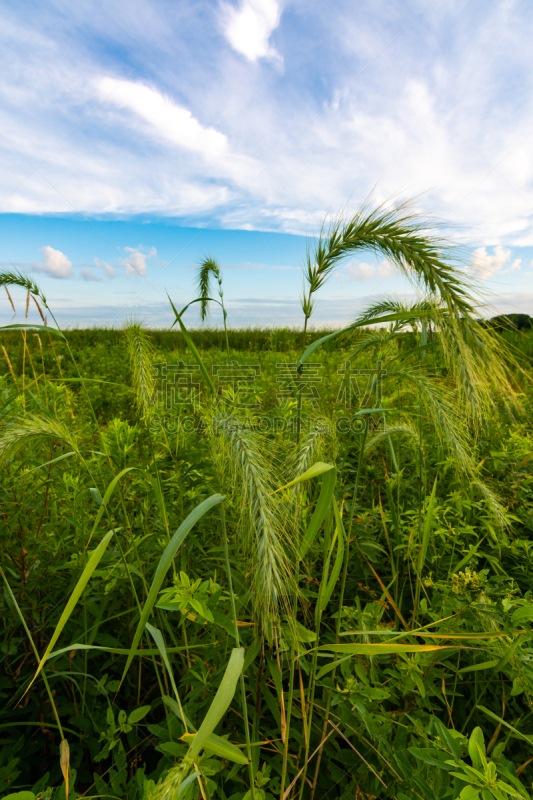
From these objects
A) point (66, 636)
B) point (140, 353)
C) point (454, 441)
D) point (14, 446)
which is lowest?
point (66, 636)

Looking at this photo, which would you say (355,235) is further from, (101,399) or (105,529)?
(101,399)

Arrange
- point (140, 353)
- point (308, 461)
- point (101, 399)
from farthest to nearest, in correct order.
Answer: point (101, 399)
point (140, 353)
point (308, 461)

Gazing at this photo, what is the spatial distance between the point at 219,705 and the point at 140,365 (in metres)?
1.30

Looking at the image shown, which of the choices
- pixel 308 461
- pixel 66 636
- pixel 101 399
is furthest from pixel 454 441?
pixel 101 399

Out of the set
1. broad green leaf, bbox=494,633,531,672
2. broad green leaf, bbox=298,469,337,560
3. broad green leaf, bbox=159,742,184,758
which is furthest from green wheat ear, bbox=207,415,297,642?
broad green leaf, bbox=494,633,531,672

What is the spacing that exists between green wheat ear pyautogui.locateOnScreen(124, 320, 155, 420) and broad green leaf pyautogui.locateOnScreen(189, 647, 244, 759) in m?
0.93

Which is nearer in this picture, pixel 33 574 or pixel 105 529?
pixel 33 574

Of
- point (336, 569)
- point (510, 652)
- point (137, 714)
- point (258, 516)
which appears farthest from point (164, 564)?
point (510, 652)

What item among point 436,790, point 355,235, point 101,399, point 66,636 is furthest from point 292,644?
point 101,399

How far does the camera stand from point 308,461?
3.90ft

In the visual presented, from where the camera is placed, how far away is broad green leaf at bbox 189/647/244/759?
598 mm

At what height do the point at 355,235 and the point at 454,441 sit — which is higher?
the point at 355,235

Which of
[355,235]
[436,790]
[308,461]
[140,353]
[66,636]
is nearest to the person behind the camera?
[436,790]

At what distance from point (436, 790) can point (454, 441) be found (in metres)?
1.15
